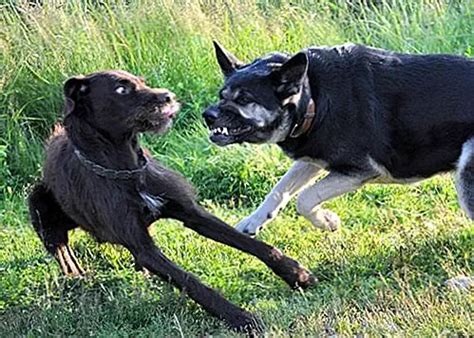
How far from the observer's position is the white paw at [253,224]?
653 cm

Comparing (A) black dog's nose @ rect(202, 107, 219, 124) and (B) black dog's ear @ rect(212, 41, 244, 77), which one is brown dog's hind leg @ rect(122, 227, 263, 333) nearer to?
(A) black dog's nose @ rect(202, 107, 219, 124)

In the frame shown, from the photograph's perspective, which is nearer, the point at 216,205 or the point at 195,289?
the point at 195,289

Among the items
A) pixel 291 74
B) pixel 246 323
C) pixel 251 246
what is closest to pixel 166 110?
pixel 291 74

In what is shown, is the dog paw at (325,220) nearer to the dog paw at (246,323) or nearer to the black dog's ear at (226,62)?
the black dog's ear at (226,62)

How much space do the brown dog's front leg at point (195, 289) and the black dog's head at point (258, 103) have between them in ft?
2.82

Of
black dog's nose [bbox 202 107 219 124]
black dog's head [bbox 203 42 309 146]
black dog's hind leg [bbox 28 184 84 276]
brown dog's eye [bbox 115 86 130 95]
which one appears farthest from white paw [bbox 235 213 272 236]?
brown dog's eye [bbox 115 86 130 95]

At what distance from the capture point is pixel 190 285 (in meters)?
5.61

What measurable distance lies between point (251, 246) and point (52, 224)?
1.53m

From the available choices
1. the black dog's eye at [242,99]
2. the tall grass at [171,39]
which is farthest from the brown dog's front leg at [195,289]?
the tall grass at [171,39]

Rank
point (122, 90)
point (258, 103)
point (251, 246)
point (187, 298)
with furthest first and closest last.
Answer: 1. point (258, 103)
2. point (122, 90)
3. point (251, 246)
4. point (187, 298)

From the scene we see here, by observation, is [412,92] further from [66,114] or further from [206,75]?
[206,75]

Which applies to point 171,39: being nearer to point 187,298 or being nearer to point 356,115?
point 356,115

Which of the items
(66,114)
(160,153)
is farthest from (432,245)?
(160,153)

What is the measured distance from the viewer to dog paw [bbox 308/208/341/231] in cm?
653
